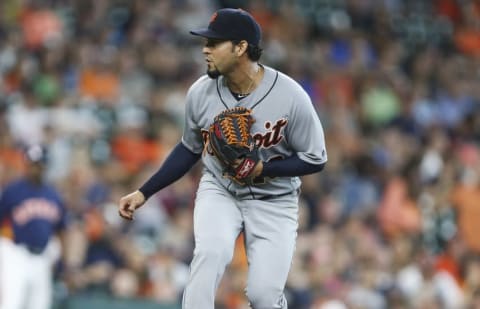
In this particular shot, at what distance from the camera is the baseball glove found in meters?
6.07

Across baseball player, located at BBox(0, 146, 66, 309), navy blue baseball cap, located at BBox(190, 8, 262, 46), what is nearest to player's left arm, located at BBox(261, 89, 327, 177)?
navy blue baseball cap, located at BBox(190, 8, 262, 46)

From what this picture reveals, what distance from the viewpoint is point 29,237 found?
31.4 feet

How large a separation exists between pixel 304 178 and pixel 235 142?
17.6ft

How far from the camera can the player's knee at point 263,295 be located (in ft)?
20.1

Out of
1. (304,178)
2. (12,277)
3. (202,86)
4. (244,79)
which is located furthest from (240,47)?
(304,178)

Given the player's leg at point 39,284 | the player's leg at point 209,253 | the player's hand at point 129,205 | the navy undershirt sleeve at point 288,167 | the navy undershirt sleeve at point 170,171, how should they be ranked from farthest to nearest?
the player's leg at point 39,284, the navy undershirt sleeve at point 170,171, the player's hand at point 129,205, the navy undershirt sleeve at point 288,167, the player's leg at point 209,253

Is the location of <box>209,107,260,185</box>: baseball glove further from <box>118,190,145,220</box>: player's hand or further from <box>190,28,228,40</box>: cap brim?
<box>118,190,145,220</box>: player's hand

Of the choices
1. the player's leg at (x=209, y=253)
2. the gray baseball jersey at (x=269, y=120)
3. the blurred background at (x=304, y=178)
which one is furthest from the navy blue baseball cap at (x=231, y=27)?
the blurred background at (x=304, y=178)

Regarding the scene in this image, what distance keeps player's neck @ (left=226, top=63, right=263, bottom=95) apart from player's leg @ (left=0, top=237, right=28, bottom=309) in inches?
150

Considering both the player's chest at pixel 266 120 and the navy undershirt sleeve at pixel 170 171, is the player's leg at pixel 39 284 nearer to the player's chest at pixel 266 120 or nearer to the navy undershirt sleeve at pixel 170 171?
the navy undershirt sleeve at pixel 170 171

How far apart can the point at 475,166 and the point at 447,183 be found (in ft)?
2.35

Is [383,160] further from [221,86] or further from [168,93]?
[221,86]

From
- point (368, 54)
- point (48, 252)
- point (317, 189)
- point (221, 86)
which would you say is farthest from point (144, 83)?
point (221, 86)

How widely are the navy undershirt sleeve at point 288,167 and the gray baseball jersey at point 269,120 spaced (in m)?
0.03
